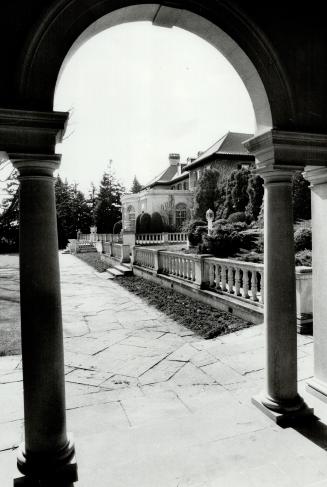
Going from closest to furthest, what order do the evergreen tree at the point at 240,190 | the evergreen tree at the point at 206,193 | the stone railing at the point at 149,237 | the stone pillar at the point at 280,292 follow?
1. the stone pillar at the point at 280,292
2. the evergreen tree at the point at 240,190
3. the stone railing at the point at 149,237
4. the evergreen tree at the point at 206,193

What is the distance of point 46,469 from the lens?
283 cm

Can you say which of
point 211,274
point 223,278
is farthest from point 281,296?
point 211,274

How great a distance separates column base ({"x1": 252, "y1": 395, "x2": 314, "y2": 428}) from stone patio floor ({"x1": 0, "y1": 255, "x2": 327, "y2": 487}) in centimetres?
9

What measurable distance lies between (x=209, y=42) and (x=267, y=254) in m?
2.32

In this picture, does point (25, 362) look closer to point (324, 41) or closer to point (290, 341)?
point (290, 341)

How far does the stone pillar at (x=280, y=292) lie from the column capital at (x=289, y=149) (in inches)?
0.5

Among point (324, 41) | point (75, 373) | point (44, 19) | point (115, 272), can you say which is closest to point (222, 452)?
point (75, 373)

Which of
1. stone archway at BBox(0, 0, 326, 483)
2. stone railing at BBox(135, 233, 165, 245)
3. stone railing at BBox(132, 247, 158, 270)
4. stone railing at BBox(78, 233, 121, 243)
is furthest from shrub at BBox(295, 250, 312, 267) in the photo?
stone railing at BBox(78, 233, 121, 243)

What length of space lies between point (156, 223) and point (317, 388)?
37.1 metres

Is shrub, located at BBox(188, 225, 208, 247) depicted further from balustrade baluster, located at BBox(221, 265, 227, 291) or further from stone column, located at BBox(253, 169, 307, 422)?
stone column, located at BBox(253, 169, 307, 422)

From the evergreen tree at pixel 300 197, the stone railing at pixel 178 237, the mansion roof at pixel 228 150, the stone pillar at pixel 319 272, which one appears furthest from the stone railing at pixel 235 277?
the mansion roof at pixel 228 150

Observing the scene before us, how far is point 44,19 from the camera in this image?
112 inches

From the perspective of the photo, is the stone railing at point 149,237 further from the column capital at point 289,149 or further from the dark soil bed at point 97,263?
the column capital at point 289,149

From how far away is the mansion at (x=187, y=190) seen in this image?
4066cm
